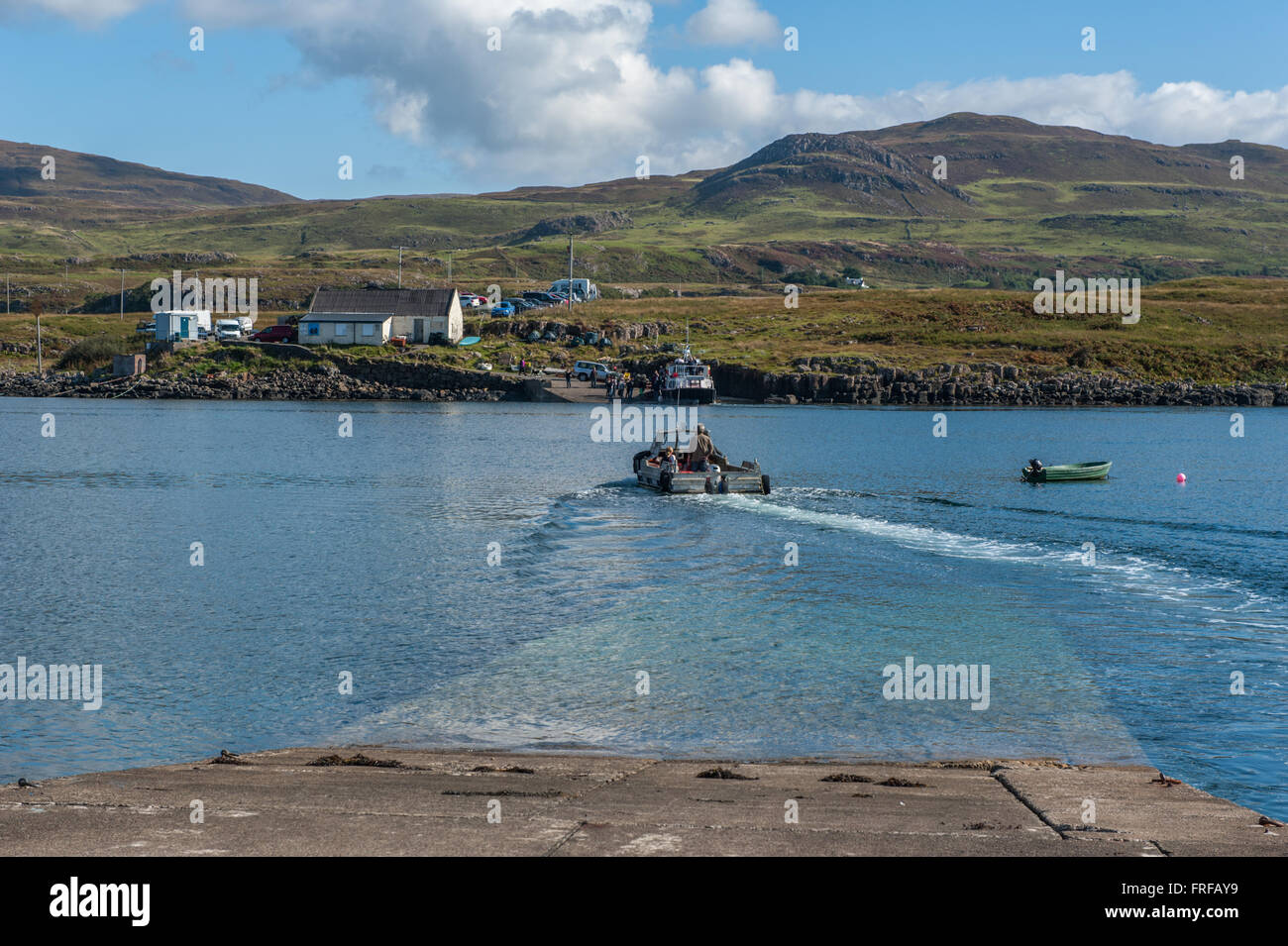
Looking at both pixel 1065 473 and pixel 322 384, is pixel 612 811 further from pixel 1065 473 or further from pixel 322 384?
pixel 322 384

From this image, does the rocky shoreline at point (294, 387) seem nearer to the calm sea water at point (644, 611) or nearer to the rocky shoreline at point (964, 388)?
the rocky shoreline at point (964, 388)

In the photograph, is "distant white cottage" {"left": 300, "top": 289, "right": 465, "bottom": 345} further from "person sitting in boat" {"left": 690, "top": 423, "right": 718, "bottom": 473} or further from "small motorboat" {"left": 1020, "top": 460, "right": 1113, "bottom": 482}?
"small motorboat" {"left": 1020, "top": 460, "right": 1113, "bottom": 482}

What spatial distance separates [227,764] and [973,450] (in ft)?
226

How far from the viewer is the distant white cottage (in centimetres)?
13725

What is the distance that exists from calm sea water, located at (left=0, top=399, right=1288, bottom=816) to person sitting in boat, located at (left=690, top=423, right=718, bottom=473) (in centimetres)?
332

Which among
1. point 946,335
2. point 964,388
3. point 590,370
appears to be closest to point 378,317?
point 590,370

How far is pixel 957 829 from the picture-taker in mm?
11461

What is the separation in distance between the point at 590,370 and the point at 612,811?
4741 inches

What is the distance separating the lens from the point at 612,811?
12086mm

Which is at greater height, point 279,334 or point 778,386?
point 279,334

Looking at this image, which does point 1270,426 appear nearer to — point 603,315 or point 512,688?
point 603,315
